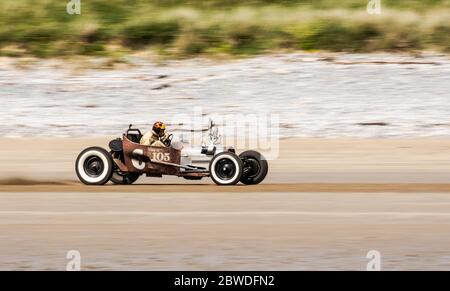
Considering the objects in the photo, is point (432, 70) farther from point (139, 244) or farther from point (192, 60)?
point (139, 244)

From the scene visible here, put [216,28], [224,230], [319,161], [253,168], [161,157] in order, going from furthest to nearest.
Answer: [216,28] → [319,161] → [253,168] → [161,157] → [224,230]

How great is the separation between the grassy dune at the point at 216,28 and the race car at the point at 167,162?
393 inches

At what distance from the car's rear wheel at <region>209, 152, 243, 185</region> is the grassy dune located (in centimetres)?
1022

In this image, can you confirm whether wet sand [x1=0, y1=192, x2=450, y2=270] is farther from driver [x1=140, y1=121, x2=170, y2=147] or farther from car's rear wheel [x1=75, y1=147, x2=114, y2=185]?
driver [x1=140, y1=121, x2=170, y2=147]

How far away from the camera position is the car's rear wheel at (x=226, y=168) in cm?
1498

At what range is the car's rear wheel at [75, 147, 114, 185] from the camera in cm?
1529

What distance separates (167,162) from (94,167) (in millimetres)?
899

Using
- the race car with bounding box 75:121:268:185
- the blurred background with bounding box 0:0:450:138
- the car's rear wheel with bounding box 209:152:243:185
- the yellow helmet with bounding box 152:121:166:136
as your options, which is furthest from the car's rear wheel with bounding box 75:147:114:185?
the blurred background with bounding box 0:0:450:138

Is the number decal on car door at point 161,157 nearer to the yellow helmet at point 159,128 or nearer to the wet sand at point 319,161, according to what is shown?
the yellow helmet at point 159,128

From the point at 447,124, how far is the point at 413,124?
1.80 ft

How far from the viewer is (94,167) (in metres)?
15.4

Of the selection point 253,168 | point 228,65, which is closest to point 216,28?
point 228,65

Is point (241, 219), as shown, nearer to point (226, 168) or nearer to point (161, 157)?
point (226, 168)

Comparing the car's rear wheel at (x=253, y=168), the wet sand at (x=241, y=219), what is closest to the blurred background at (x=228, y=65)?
the wet sand at (x=241, y=219)
